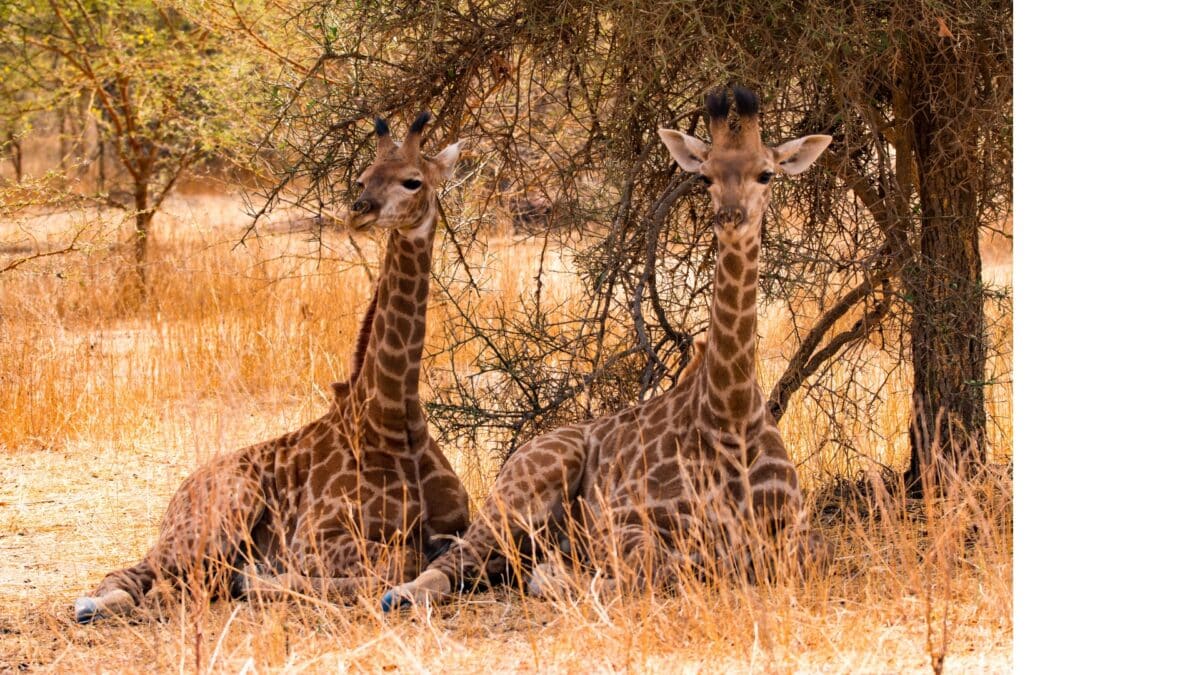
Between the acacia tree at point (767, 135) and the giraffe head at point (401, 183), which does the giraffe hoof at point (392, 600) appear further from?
the acacia tree at point (767, 135)

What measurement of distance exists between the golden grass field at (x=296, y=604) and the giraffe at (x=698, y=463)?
0.56 ft

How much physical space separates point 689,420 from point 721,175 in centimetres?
101

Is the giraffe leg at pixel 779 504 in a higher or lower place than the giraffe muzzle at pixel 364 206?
lower

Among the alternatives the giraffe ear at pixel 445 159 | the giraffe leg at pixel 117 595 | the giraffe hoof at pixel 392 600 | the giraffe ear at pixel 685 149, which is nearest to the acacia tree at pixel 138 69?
the giraffe ear at pixel 445 159

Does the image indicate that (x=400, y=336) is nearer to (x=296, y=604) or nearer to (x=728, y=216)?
(x=296, y=604)

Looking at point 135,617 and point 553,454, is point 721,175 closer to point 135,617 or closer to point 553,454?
point 553,454

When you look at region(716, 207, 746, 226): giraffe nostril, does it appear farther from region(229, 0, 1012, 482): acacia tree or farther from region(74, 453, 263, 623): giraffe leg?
region(74, 453, 263, 623): giraffe leg

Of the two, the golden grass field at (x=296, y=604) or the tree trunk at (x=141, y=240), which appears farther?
the tree trunk at (x=141, y=240)

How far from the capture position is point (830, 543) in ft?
17.5

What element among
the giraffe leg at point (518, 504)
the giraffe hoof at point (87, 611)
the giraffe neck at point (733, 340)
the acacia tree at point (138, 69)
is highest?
the acacia tree at point (138, 69)

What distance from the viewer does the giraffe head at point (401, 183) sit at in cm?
500

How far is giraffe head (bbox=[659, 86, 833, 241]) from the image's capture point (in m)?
4.63

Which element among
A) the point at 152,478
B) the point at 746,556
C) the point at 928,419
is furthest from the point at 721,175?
the point at 152,478
